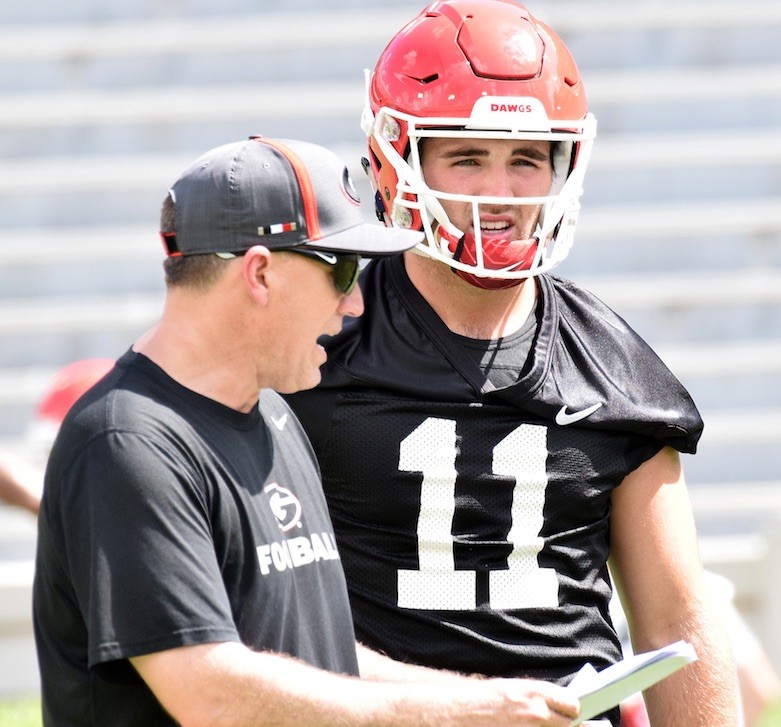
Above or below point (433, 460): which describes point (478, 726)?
below

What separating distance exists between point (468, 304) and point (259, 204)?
76 cm

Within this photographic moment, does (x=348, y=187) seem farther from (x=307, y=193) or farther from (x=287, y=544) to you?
(x=287, y=544)

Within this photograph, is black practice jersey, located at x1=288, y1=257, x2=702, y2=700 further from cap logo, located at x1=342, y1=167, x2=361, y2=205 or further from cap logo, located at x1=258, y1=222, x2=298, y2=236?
cap logo, located at x1=258, y1=222, x2=298, y2=236

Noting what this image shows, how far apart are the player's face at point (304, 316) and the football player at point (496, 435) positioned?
0.44m

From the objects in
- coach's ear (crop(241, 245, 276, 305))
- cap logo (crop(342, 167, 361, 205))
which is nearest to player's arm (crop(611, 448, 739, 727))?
cap logo (crop(342, 167, 361, 205))

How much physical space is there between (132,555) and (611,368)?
3.74ft

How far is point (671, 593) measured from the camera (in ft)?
8.38

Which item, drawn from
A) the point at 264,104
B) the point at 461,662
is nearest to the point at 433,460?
the point at 461,662

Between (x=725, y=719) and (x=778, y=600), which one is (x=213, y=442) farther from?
(x=778, y=600)

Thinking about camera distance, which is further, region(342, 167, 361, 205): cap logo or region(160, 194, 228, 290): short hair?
region(342, 167, 361, 205): cap logo

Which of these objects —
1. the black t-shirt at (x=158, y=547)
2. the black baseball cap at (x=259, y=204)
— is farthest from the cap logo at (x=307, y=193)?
the black t-shirt at (x=158, y=547)

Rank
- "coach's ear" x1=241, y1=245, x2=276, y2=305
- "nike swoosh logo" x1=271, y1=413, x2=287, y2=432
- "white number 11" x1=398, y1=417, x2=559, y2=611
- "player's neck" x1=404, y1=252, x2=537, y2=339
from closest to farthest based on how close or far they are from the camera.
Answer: "coach's ear" x1=241, y1=245, x2=276, y2=305 < "nike swoosh logo" x1=271, y1=413, x2=287, y2=432 < "white number 11" x1=398, y1=417, x2=559, y2=611 < "player's neck" x1=404, y1=252, x2=537, y2=339

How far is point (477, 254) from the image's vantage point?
2490 mm

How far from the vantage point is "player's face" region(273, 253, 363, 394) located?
79.0 inches
